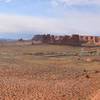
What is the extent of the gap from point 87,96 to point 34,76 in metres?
8.63

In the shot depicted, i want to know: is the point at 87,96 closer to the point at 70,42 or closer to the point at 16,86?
the point at 16,86

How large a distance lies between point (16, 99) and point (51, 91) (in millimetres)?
2776

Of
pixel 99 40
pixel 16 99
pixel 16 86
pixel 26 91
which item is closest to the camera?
pixel 16 99

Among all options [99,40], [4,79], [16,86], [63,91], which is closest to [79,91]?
[63,91]

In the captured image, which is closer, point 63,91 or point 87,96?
point 87,96

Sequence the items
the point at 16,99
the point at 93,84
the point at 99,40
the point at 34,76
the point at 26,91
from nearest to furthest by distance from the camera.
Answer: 1. the point at 16,99
2. the point at 26,91
3. the point at 93,84
4. the point at 34,76
5. the point at 99,40

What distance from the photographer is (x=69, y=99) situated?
17.3 m

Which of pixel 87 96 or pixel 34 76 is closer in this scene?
pixel 87 96

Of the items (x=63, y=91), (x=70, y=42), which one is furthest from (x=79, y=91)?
(x=70, y=42)

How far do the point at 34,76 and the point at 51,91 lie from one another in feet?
23.0

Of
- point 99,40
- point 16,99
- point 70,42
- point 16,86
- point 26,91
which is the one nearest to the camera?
point 16,99

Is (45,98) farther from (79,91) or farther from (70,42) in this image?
(70,42)

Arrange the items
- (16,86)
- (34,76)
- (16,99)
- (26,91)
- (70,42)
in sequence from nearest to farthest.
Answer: (16,99), (26,91), (16,86), (34,76), (70,42)

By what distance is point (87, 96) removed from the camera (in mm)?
18031
